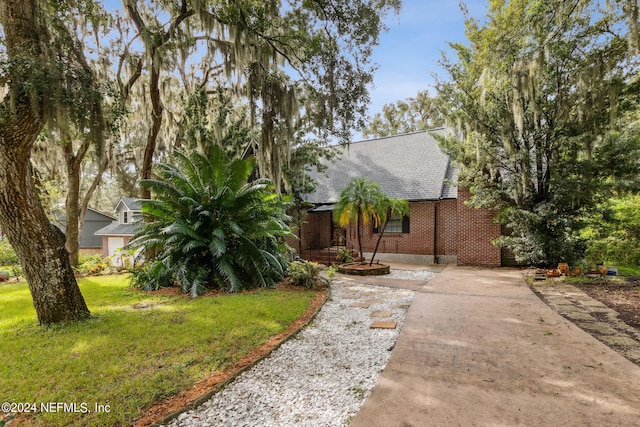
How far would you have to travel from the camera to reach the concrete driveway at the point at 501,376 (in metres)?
2.74

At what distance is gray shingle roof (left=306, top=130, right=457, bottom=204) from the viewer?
13.6 metres

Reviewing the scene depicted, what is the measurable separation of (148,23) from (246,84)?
3866mm

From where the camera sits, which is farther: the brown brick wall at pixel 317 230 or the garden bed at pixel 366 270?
the brown brick wall at pixel 317 230

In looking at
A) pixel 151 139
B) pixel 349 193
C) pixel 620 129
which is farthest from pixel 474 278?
pixel 151 139

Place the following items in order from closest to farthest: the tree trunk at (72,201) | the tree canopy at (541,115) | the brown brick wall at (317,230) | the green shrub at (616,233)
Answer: the tree canopy at (541,115) → the green shrub at (616,233) → the tree trunk at (72,201) → the brown brick wall at (317,230)

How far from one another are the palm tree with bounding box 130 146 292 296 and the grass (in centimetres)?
105

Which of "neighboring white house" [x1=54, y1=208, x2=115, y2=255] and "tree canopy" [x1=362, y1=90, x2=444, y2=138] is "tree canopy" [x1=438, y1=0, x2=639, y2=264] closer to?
"tree canopy" [x1=362, y1=90, x2=444, y2=138]

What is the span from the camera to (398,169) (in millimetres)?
15344

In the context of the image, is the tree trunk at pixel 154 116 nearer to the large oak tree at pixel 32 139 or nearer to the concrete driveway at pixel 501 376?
the large oak tree at pixel 32 139

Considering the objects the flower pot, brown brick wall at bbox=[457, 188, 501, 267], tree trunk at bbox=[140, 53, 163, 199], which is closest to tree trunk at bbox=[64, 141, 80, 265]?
tree trunk at bbox=[140, 53, 163, 199]

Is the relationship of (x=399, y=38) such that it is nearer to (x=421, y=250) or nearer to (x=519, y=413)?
(x=519, y=413)

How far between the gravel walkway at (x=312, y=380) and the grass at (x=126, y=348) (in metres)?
0.42

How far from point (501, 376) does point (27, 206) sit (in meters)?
6.45

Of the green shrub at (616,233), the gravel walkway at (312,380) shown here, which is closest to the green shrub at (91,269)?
the gravel walkway at (312,380)
